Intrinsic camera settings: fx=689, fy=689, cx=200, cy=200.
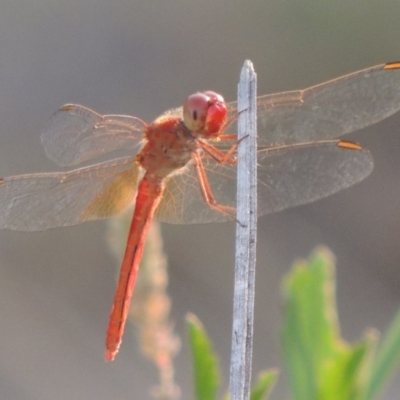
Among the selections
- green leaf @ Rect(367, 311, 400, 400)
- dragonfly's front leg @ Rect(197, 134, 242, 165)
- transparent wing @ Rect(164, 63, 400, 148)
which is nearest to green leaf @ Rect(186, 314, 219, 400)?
green leaf @ Rect(367, 311, 400, 400)

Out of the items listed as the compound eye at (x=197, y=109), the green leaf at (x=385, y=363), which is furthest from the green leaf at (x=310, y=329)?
the compound eye at (x=197, y=109)

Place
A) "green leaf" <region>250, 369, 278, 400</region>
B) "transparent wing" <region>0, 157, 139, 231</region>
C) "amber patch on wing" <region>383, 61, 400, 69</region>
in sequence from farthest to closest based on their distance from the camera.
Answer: "transparent wing" <region>0, 157, 139, 231</region> → "amber patch on wing" <region>383, 61, 400, 69</region> → "green leaf" <region>250, 369, 278, 400</region>

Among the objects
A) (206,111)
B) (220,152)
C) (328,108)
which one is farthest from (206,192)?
(328,108)

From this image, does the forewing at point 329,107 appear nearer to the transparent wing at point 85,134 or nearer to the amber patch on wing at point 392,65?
the amber patch on wing at point 392,65

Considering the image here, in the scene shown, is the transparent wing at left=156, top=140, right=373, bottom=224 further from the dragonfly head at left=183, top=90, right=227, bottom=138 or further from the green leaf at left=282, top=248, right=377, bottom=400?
the green leaf at left=282, top=248, right=377, bottom=400

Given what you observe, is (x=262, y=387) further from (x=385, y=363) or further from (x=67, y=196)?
(x=67, y=196)

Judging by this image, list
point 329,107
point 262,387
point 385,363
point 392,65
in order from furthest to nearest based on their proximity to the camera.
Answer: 1. point 329,107
2. point 392,65
3. point 385,363
4. point 262,387

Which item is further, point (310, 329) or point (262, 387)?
point (310, 329)

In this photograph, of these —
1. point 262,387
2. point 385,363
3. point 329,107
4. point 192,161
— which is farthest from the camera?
point 192,161
